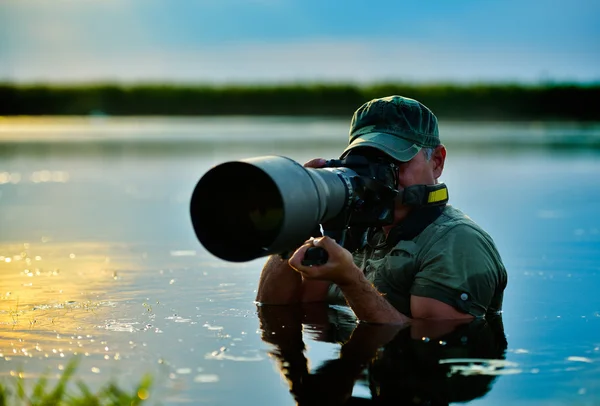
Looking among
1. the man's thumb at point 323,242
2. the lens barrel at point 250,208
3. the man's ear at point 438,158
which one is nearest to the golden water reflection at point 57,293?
the lens barrel at point 250,208

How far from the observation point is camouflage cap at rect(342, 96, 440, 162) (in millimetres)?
4746

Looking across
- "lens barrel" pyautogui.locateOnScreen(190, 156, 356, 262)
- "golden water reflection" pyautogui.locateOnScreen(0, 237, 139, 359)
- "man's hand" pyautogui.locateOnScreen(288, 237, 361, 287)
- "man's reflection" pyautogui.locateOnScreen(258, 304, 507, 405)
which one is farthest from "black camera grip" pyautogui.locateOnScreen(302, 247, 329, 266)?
"golden water reflection" pyautogui.locateOnScreen(0, 237, 139, 359)

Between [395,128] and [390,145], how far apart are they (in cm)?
14

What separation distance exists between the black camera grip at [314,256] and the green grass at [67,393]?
81cm

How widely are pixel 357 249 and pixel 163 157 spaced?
57.2 ft

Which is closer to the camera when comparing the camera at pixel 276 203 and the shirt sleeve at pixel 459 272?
the camera at pixel 276 203

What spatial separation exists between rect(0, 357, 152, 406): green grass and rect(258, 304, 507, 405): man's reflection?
2.04ft

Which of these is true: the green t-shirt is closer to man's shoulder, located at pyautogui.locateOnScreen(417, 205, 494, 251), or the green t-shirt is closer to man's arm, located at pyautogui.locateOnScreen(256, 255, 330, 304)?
man's shoulder, located at pyautogui.locateOnScreen(417, 205, 494, 251)

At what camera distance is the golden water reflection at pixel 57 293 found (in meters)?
4.83

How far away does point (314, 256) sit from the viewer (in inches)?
166

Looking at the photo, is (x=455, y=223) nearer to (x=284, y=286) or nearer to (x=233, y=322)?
(x=284, y=286)

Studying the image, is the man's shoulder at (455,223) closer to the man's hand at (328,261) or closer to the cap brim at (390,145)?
the cap brim at (390,145)

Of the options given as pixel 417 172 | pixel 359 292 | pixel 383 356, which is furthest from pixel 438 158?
pixel 383 356

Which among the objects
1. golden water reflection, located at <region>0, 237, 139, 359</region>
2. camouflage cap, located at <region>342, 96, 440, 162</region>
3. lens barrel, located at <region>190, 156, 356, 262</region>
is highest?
camouflage cap, located at <region>342, 96, 440, 162</region>
